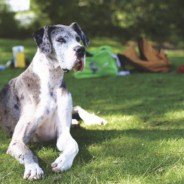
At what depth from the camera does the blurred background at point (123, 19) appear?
52.7 ft

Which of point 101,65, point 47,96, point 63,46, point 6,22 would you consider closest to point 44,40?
point 63,46

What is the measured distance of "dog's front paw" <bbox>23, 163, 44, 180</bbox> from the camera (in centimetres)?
282

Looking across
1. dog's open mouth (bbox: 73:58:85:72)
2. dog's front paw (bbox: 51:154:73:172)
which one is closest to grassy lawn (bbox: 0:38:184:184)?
dog's front paw (bbox: 51:154:73:172)

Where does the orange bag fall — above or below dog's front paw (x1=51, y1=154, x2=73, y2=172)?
below

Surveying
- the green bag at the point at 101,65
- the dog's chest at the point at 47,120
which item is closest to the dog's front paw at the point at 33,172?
the dog's chest at the point at 47,120

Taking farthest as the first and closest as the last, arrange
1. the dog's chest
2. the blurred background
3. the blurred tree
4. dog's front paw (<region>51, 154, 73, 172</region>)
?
1. the blurred background
2. the blurred tree
3. the dog's chest
4. dog's front paw (<region>51, 154, 73, 172</region>)

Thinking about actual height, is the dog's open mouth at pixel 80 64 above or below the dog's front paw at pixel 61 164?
above

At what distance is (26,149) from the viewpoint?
10.4 ft

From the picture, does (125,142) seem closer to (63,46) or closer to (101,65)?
(63,46)

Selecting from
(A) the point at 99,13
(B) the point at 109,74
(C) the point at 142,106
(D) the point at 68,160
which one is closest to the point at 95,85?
(B) the point at 109,74

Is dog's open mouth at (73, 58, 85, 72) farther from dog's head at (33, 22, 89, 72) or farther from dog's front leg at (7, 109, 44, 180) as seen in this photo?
dog's front leg at (7, 109, 44, 180)

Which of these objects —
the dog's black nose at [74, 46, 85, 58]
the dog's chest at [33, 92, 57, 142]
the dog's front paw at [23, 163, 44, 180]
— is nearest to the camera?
the dog's front paw at [23, 163, 44, 180]

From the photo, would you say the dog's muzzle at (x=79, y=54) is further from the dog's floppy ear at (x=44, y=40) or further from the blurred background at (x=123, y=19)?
the blurred background at (x=123, y=19)

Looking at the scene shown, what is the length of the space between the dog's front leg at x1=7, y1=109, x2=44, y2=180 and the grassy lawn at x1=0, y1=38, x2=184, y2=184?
0.28ft
